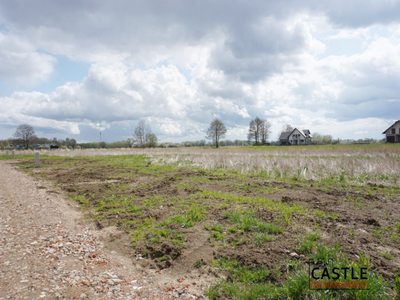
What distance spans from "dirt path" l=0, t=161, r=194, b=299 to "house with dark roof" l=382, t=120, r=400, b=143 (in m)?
68.2

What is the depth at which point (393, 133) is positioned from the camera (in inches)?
2029

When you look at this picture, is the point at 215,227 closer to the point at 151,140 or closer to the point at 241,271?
the point at 241,271

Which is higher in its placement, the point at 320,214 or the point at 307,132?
the point at 307,132

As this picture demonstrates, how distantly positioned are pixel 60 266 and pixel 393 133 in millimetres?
72677

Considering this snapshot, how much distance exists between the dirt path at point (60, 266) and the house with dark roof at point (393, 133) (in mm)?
68237

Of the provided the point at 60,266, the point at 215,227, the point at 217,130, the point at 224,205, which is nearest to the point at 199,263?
the point at 215,227

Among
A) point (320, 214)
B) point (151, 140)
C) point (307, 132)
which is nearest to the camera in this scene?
point (320, 214)

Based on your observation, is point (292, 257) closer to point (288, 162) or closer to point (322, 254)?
point (322, 254)

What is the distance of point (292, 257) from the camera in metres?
3.87

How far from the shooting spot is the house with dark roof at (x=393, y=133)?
49734 millimetres

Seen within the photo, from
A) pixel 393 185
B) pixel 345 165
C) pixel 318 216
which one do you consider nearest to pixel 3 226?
pixel 318 216

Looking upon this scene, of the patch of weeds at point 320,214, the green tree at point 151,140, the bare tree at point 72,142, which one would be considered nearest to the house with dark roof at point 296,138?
the green tree at point 151,140

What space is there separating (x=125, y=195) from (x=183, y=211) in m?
3.88

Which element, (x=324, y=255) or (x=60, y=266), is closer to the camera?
(x=324, y=255)
